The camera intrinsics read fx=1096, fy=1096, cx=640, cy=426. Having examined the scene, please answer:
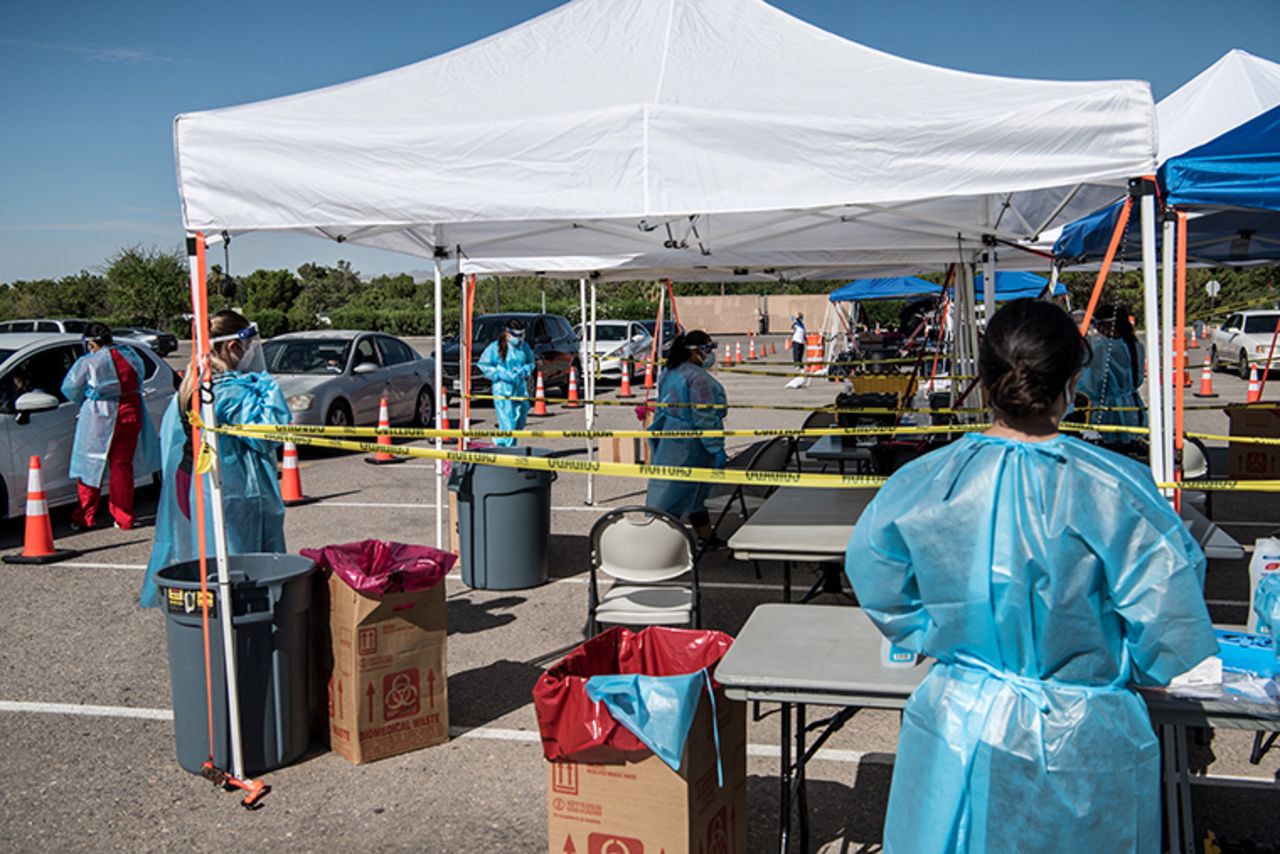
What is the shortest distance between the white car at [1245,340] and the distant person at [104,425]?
21964mm

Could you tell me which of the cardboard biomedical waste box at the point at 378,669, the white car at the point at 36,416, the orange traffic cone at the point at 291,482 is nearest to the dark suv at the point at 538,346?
the orange traffic cone at the point at 291,482

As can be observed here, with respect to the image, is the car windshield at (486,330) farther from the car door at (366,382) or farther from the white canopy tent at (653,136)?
the white canopy tent at (653,136)

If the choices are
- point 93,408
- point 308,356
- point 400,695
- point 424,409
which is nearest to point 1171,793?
point 400,695

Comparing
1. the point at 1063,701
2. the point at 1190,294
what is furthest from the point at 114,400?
the point at 1190,294

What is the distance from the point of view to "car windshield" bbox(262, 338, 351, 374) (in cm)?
1477

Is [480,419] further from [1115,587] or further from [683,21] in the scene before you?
[1115,587]

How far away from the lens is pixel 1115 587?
7.35 ft

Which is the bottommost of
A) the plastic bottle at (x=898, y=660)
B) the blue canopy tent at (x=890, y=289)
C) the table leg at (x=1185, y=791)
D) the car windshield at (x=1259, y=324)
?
the table leg at (x=1185, y=791)

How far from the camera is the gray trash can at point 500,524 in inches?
290

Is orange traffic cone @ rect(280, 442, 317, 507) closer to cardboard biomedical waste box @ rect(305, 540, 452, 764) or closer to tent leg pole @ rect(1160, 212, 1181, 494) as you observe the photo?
cardboard biomedical waste box @ rect(305, 540, 452, 764)

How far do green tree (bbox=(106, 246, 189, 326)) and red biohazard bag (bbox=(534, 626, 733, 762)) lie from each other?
183ft

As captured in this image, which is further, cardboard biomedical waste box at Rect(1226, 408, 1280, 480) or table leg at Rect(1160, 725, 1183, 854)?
cardboard biomedical waste box at Rect(1226, 408, 1280, 480)

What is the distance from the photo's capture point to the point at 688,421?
816cm

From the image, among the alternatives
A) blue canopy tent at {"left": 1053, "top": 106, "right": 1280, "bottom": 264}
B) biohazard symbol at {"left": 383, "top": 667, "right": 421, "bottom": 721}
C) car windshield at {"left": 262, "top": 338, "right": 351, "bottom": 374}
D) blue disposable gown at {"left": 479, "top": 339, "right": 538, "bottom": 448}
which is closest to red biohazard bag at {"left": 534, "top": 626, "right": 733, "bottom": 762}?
biohazard symbol at {"left": 383, "top": 667, "right": 421, "bottom": 721}
